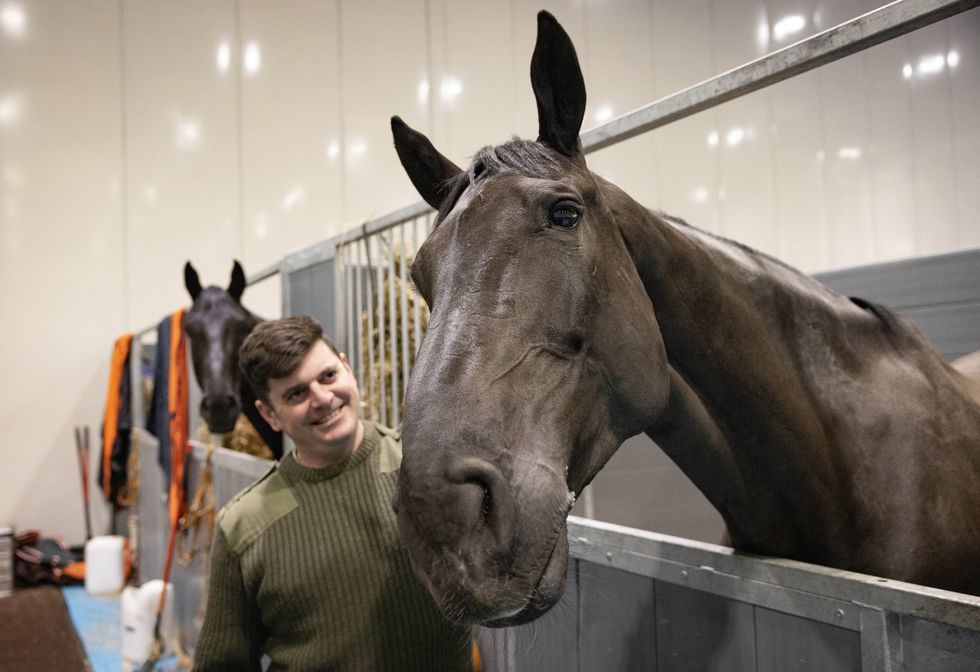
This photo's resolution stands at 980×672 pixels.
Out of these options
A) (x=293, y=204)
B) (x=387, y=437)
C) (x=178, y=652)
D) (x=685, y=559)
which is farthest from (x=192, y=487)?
(x=293, y=204)

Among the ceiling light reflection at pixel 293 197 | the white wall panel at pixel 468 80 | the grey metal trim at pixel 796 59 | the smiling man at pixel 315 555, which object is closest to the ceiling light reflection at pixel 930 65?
the white wall panel at pixel 468 80

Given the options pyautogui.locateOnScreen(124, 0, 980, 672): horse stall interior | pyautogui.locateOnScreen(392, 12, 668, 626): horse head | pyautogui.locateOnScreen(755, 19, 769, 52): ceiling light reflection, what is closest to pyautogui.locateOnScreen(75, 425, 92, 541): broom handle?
pyautogui.locateOnScreen(124, 0, 980, 672): horse stall interior

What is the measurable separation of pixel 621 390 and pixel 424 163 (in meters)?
0.46

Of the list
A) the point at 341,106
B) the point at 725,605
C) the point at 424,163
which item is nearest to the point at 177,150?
the point at 341,106

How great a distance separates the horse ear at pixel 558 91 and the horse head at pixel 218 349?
2368mm

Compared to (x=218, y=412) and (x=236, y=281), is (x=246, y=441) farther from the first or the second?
(x=236, y=281)

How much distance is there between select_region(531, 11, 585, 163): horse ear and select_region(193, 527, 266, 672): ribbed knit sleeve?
0.97m

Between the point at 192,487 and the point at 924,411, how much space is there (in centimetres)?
301

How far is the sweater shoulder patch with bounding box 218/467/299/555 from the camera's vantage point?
1423 millimetres

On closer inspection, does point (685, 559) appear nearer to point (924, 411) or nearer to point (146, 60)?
point (924, 411)

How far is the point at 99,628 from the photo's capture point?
Result: 169 inches

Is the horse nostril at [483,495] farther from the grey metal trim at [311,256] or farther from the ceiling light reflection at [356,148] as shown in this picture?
the ceiling light reflection at [356,148]

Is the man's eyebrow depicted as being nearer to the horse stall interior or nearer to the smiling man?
the smiling man

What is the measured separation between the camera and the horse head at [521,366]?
2.39ft
